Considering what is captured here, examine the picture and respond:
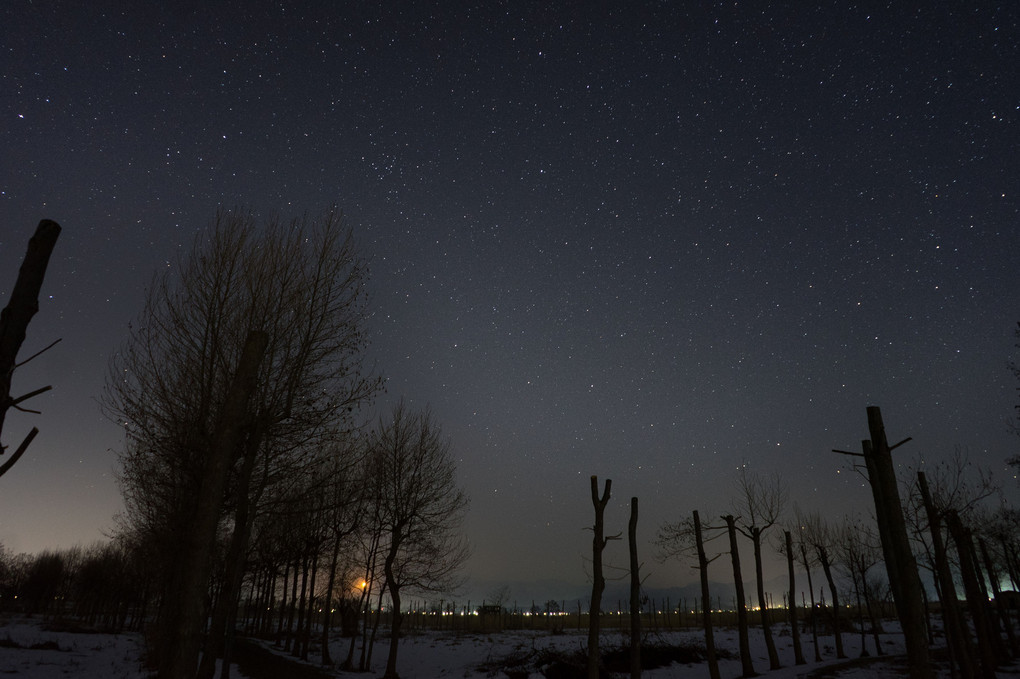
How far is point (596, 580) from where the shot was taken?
17922 mm

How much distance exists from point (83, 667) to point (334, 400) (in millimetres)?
20230

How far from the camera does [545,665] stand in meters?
24.4

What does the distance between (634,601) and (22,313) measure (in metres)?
19.7

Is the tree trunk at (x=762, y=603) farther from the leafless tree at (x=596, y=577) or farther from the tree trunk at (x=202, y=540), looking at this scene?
the tree trunk at (x=202, y=540)

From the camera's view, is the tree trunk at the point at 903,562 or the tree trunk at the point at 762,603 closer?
the tree trunk at the point at 903,562

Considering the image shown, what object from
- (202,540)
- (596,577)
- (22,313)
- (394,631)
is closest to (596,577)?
(596,577)

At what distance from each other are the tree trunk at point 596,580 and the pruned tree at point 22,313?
648 inches

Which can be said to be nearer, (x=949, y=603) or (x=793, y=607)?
(x=949, y=603)

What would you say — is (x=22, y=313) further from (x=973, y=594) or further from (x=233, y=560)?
(x=973, y=594)

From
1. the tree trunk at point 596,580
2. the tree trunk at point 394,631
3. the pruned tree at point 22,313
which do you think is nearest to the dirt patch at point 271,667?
the tree trunk at point 394,631

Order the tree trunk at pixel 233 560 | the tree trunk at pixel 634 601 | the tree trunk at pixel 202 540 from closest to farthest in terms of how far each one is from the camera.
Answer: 1. the tree trunk at pixel 202 540
2. the tree trunk at pixel 233 560
3. the tree trunk at pixel 634 601

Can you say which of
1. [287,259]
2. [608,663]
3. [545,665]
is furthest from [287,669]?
[287,259]

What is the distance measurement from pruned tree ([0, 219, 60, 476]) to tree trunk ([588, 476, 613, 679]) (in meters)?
16.5

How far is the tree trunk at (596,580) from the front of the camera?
16.5 meters
